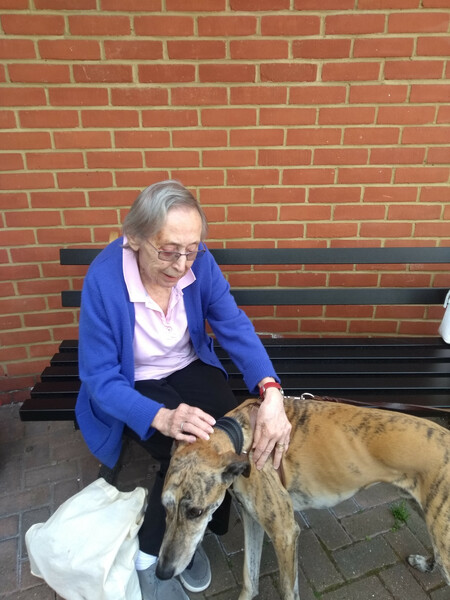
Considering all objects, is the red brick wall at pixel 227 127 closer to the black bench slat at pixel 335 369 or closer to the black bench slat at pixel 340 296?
the black bench slat at pixel 340 296

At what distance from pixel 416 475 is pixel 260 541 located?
82 centimetres

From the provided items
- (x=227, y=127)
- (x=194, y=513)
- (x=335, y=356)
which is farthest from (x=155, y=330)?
(x=227, y=127)

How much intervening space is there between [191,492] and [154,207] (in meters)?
1.21

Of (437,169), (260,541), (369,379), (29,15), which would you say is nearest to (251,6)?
(29,15)

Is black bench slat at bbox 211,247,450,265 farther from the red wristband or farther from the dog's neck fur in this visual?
the dog's neck fur

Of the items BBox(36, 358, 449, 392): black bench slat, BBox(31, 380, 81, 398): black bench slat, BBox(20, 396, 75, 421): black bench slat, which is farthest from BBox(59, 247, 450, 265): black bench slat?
BBox(20, 396, 75, 421): black bench slat

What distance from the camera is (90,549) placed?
6.93ft

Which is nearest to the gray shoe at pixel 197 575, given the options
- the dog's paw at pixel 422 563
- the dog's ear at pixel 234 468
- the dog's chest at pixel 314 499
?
the dog's chest at pixel 314 499

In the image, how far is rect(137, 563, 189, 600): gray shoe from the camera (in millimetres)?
2258

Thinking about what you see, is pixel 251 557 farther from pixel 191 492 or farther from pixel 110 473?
pixel 110 473

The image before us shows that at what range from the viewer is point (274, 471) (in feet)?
7.01

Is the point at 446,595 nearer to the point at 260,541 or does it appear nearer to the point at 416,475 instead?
Result: the point at 416,475

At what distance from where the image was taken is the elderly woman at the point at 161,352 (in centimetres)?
213

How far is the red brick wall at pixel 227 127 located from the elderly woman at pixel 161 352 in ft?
3.81
